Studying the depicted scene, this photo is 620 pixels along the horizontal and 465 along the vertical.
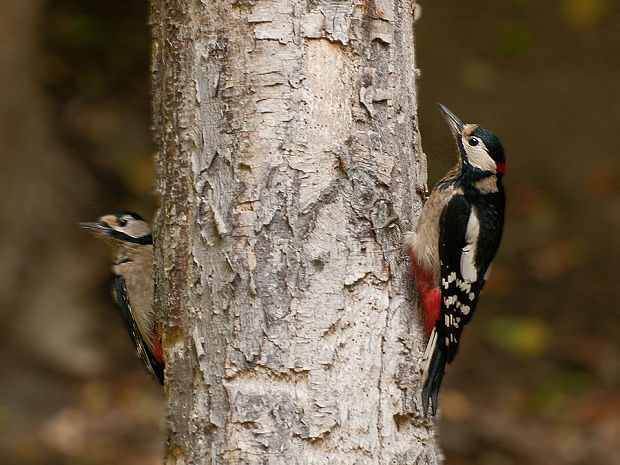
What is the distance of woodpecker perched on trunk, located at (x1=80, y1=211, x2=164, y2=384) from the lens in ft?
9.95

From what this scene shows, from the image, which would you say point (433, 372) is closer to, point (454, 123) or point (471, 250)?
point (471, 250)

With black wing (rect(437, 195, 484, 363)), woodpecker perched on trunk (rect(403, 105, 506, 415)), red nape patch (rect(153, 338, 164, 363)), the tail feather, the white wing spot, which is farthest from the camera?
red nape patch (rect(153, 338, 164, 363))

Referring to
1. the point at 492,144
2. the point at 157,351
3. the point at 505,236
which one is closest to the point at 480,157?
the point at 492,144

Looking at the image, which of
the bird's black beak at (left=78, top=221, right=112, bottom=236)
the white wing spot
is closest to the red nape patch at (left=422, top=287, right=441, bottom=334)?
the white wing spot

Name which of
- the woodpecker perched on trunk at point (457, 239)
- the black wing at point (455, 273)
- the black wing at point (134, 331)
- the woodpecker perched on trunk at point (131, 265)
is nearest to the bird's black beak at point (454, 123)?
the woodpecker perched on trunk at point (457, 239)

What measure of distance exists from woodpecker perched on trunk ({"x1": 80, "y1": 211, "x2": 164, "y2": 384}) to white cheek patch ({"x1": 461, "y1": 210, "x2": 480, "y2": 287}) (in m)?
1.24

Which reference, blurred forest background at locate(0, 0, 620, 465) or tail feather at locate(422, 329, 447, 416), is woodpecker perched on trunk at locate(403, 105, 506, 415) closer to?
tail feather at locate(422, 329, 447, 416)

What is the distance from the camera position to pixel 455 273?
2508mm

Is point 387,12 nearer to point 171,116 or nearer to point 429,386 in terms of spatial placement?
point 171,116

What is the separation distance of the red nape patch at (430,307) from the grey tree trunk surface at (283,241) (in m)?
0.09

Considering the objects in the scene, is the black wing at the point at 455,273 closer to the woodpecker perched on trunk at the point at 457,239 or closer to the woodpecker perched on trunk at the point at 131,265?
the woodpecker perched on trunk at the point at 457,239

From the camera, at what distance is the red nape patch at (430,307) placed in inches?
85.7

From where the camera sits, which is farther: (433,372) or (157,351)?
(157,351)

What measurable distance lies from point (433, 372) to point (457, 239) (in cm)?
58
